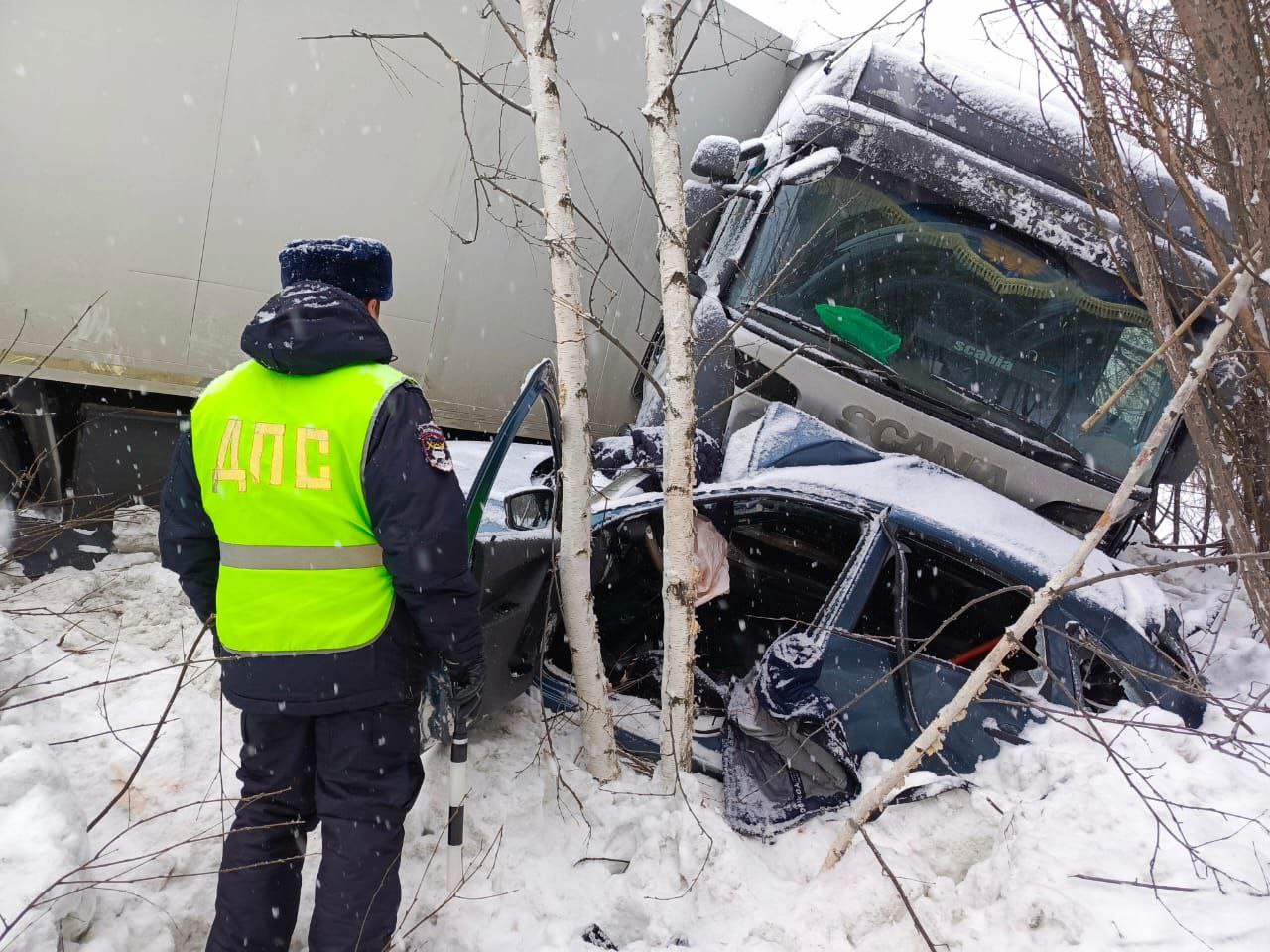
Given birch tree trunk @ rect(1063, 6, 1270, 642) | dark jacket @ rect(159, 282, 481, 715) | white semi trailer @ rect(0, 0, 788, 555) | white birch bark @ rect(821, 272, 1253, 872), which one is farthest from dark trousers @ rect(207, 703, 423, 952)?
birch tree trunk @ rect(1063, 6, 1270, 642)

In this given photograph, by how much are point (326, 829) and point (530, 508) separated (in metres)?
1.39

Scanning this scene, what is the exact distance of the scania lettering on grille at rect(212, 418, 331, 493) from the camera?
2051 millimetres

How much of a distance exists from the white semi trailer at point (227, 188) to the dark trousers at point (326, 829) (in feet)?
8.42

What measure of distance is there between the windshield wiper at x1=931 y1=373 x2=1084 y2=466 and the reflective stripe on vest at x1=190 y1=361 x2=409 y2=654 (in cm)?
304

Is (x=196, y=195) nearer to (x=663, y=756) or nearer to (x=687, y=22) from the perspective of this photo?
(x=687, y=22)

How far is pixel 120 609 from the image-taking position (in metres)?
3.88

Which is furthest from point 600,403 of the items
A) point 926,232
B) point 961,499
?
point 961,499

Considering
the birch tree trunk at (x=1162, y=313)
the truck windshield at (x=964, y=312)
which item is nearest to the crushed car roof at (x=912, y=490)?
the truck windshield at (x=964, y=312)

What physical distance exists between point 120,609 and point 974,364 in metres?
4.21

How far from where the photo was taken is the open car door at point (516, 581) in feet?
9.23

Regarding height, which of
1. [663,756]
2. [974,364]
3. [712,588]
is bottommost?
[663,756]

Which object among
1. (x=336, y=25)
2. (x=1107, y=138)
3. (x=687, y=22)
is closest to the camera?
(x=1107, y=138)

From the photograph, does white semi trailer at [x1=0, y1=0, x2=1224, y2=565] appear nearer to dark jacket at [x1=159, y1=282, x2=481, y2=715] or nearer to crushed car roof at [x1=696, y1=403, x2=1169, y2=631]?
crushed car roof at [x1=696, y1=403, x2=1169, y2=631]

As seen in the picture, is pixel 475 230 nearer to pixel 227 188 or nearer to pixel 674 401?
pixel 674 401
